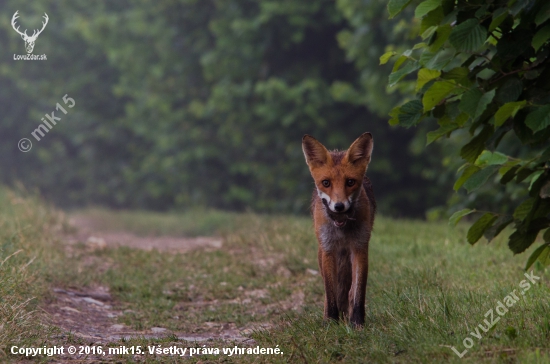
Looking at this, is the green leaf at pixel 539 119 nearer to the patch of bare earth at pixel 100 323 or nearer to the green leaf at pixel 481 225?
the green leaf at pixel 481 225

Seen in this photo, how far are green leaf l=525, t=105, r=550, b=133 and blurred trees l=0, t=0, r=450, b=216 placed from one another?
7535 millimetres

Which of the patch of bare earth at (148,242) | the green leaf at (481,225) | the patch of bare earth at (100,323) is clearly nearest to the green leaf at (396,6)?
the green leaf at (481,225)

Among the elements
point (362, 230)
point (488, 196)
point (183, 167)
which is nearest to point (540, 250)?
point (362, 230)

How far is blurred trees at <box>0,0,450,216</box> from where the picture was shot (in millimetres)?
17734

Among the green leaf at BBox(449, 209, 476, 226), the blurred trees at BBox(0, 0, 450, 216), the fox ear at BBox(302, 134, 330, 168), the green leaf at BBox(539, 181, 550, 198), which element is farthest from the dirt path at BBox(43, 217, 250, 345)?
the blurred trees at BBox(0, 0, 450, 216)

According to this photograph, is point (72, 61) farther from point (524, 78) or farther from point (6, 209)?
point (524, 78)

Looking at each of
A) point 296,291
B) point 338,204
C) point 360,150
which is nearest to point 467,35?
point 360,150

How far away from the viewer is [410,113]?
4.75 m

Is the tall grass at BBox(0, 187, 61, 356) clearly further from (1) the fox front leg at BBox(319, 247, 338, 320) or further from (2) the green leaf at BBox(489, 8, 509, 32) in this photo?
(2) the green leaf at BBox(489, 8, 509, 32)

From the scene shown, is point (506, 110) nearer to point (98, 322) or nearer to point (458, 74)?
point (458, 74)

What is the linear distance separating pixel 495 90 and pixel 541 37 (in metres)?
0.47

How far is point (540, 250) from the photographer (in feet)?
15.6

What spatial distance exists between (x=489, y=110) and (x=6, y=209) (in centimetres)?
1082

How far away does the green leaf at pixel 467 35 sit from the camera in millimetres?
4277
